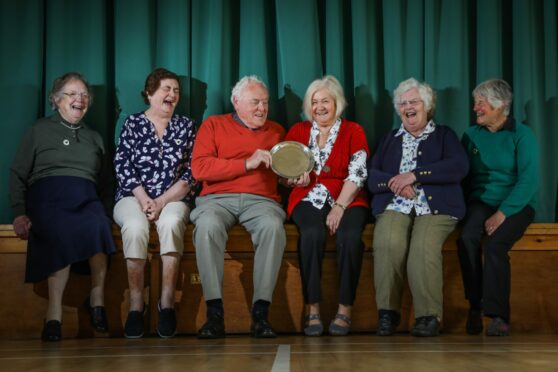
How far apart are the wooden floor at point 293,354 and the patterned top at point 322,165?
0.69m

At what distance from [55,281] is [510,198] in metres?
2.07

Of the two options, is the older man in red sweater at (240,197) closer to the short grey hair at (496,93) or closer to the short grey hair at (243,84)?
the short grey hair at (243,84)

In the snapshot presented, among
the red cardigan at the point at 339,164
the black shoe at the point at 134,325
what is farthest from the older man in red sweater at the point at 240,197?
the black shoe at the point at 134,325

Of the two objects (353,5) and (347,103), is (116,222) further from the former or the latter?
(353,5)

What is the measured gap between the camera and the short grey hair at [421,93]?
12.5ft

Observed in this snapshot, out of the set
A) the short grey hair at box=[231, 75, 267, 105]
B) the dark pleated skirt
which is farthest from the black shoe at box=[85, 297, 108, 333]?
the short grey hair at box=[231, 75, 267, 105]

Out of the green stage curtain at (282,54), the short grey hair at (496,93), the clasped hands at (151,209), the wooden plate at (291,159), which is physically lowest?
the clasped hands at (151,209)

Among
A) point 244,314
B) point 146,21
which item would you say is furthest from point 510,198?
point 146,21

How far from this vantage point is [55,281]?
3467mm

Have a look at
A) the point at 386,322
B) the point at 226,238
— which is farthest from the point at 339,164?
the point at 386,322

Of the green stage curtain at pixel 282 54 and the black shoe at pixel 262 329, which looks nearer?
the black shoe at pixel 262 329

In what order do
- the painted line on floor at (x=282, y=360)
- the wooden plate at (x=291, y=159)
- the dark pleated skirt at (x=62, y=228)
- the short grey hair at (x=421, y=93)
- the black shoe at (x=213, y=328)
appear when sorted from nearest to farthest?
the painted line on floor at (x=282, y=360), the black shoe at (x=213, y=328), the dark pleated skirt at (x=62, y=228), the wooden plate at (x=291, y=159), the short grey hair at (x=421, y=93)

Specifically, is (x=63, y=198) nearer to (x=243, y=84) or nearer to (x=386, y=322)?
(x=243, y=84)

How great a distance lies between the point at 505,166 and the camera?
147 inches
